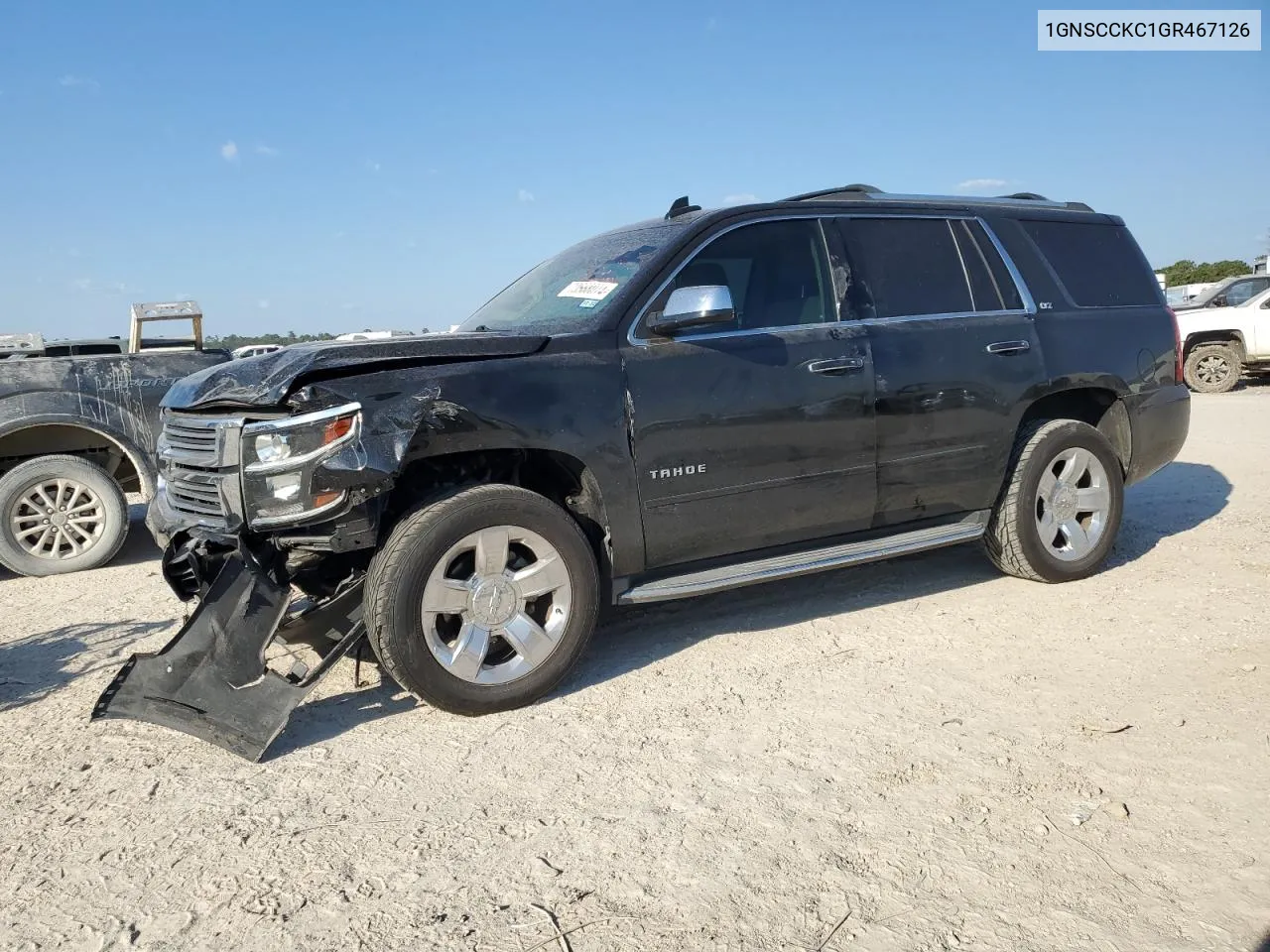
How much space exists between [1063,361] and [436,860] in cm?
412

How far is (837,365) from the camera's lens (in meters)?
4.41

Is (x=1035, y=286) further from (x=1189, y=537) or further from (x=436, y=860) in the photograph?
(x=436, y=860)

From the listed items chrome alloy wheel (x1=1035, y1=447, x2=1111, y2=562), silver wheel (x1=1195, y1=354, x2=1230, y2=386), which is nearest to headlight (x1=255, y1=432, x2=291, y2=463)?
chrome alloy wheel (x1=1035, y1=447, x2=1111, y2=562)

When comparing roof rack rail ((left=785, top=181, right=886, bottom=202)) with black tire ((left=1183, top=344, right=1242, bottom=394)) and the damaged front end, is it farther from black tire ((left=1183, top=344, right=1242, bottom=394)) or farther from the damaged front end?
black tire ((left=1183, top=344, right=1242, bottom=394))

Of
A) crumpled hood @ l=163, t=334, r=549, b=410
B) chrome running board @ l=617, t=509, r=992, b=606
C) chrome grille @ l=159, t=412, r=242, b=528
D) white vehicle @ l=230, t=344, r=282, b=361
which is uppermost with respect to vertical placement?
white vehicle @ l=230, t=344, r=282, b=361

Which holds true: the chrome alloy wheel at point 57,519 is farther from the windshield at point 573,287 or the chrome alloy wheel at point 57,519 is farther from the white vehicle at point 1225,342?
the white vehicle at point 1225,342

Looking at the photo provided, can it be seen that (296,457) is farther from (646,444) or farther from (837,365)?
(837,365)

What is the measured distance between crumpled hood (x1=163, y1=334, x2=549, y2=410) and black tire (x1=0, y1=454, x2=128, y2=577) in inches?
117

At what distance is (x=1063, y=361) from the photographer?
16.8 feet

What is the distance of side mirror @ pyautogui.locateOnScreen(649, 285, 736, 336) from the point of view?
395 centimetres

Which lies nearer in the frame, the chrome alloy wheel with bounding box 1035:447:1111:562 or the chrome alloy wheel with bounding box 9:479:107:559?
the chrome alloy wheel with bounding box 1035:447:1111:562

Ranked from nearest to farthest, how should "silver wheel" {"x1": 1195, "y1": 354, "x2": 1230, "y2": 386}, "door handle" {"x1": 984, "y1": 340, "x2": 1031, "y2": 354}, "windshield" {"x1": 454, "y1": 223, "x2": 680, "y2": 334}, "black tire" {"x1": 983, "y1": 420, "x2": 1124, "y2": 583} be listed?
"windshield" {"x1": 454, "y1": 223, "x2": 680, "y2": 334}
"door handle" {"x1": 984, "y1": 340, "x2": 1031, "y2": 354}
"black tire" {"x1": 983, "y1": 420, "x2": 1124, "y2": 583}
"silver wheel" {"x1": 1195, "y1": 354, "x2": 1230, "y2": 386}

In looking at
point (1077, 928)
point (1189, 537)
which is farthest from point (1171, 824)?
point (1189, 537)

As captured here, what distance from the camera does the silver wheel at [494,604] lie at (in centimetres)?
358
